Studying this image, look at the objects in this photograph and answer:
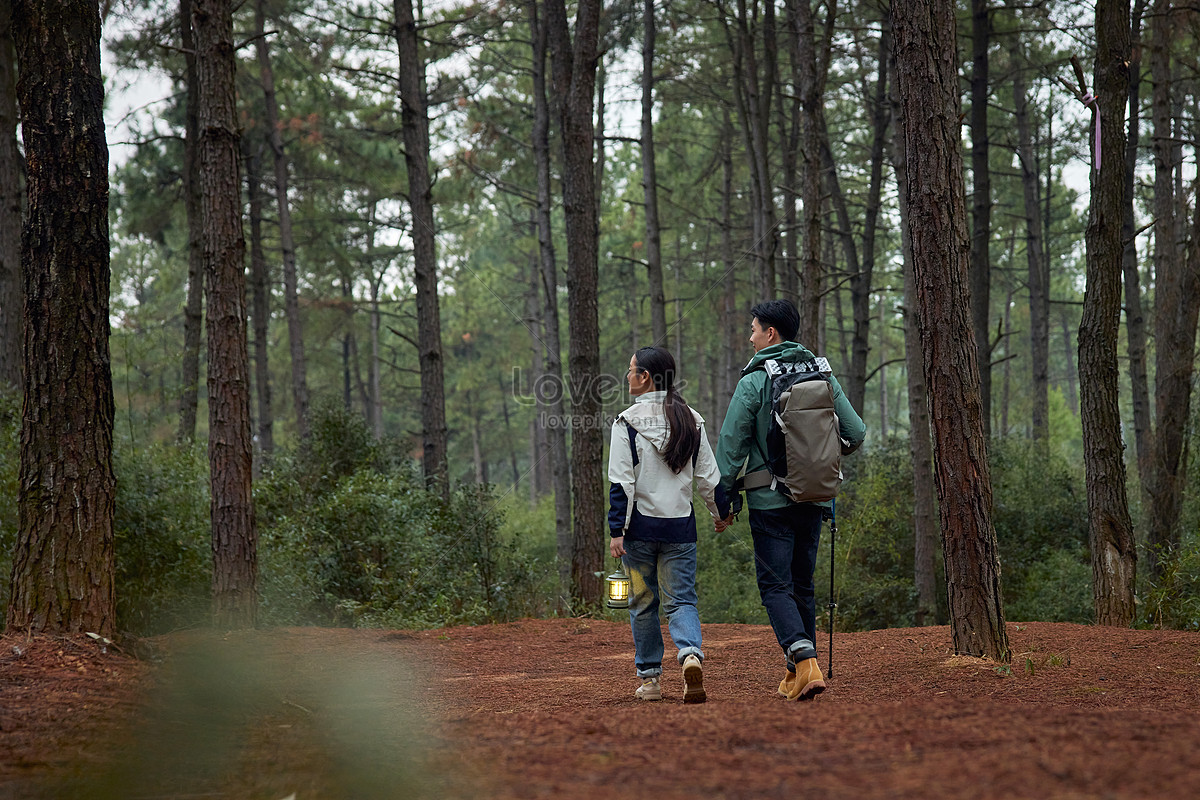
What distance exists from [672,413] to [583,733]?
215 cm

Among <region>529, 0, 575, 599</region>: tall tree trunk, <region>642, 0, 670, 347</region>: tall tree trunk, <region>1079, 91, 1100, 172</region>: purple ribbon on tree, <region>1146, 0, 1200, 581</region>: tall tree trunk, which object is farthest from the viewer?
<region>529, 0, 575, 599</region>: tall tree trunk

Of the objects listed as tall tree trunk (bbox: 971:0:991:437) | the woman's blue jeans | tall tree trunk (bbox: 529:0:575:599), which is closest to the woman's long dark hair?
the woman's blue jeans

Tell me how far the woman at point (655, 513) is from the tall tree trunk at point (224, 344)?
4.46 m

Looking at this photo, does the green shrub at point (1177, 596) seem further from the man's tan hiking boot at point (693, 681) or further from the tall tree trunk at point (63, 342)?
the tall tree trunk at point (63, 342)

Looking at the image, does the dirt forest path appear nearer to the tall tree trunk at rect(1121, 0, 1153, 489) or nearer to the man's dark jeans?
the man's dark jeans

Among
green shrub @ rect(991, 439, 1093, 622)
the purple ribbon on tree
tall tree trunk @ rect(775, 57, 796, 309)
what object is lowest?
green shrub @ rect(991, 439, 1093, 622)

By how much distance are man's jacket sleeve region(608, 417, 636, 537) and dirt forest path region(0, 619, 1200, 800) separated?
988 mm

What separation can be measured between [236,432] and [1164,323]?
1185cm

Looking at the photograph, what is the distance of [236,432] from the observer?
8.23 meters

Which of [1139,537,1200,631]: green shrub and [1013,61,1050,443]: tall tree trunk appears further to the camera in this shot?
[1013,61,1050,443]: tall tree trunk

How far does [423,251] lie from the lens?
15266mm

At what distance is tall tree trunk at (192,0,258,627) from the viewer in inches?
322

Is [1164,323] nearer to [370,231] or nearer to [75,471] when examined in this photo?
[75,471]

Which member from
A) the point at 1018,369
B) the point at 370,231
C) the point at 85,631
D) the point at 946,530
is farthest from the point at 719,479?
the point at 1018,369
